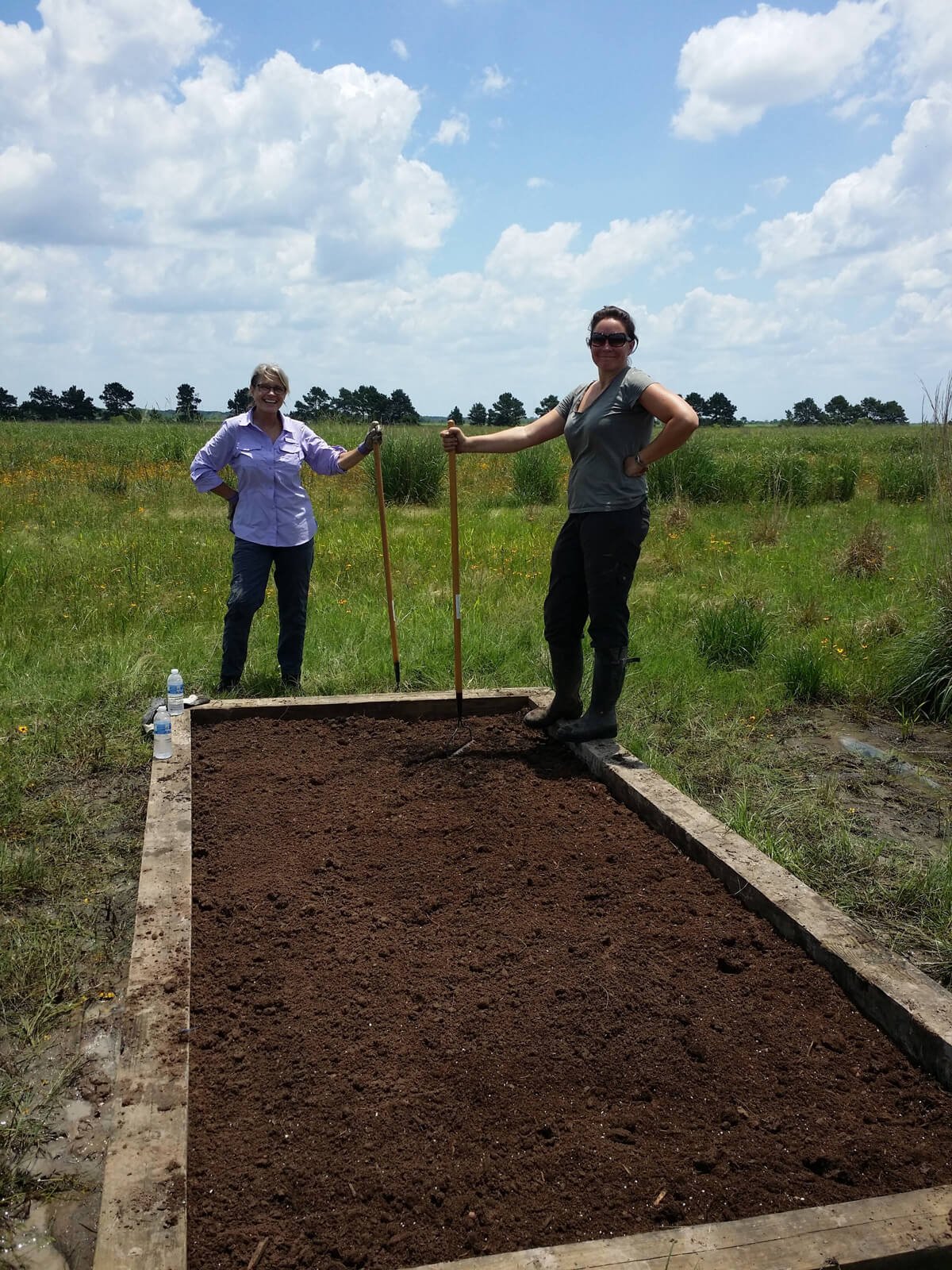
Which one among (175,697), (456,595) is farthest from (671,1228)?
(175,697)

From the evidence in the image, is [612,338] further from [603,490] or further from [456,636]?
[456,636]

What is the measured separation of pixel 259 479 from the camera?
5871 millimetres

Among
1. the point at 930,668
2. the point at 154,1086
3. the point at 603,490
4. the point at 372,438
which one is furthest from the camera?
the point at 930,668

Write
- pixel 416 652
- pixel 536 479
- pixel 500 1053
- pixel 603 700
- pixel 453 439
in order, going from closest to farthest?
pixel 500 1053
pixel 603 700
pixel 453 439
pixel 416 652
pixel 536 479

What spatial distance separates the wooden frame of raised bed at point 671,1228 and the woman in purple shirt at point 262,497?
1.65 meters

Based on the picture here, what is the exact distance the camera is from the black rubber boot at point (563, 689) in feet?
16.6

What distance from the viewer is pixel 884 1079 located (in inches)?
99.2

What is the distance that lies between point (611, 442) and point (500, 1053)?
2738 millimetres

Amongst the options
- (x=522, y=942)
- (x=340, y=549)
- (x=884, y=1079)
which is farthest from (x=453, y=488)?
(x=340, y=549)

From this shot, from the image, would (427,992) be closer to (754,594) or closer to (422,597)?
(422,597)

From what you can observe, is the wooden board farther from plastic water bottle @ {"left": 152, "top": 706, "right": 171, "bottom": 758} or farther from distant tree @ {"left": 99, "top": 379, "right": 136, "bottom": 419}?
distant tree @ {"left": 99, "top": 379, "right": 136, "bottom": 419}

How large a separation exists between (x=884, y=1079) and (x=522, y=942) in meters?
1.13

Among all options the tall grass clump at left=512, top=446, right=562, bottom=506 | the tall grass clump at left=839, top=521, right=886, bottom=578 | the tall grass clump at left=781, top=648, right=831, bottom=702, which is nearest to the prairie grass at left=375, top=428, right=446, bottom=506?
the tall grass clump at left=512, top=446, right=562, bottom=506

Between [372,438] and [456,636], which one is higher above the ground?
[372,438]
